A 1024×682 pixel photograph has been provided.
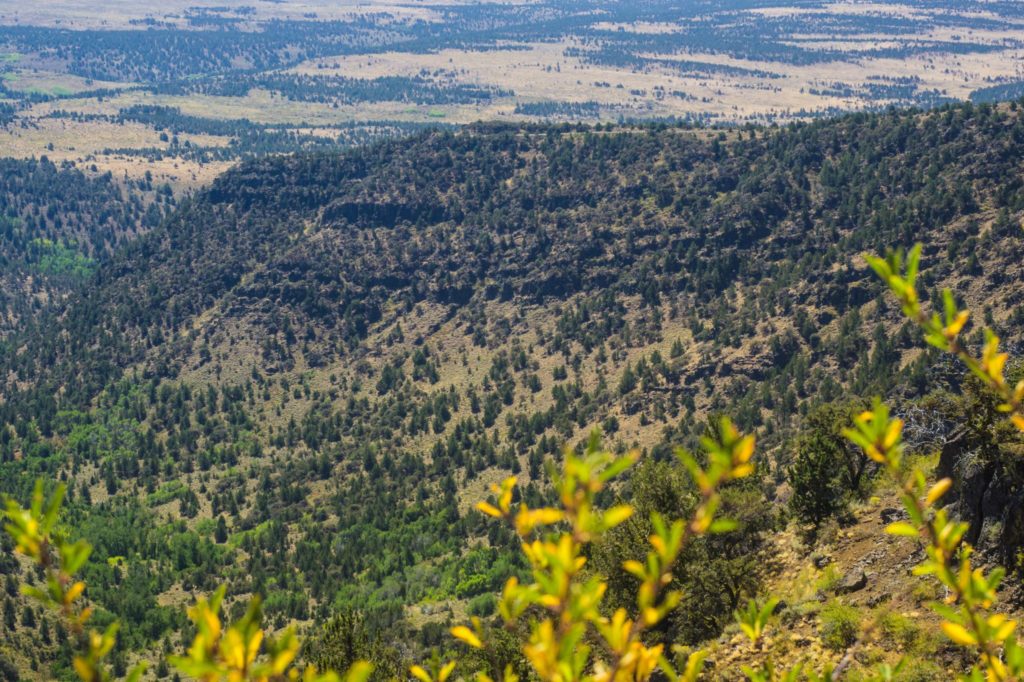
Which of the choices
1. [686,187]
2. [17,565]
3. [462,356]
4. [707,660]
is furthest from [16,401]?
[707,660]

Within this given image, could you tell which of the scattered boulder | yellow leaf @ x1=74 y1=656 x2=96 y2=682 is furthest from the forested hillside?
yellow leaf @ x1=74 y1=656 x2=96 y2=682

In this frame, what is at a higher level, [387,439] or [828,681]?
[828,681]

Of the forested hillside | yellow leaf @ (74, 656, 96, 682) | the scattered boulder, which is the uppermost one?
yellow leaf @ (74, 656, 96, 682)

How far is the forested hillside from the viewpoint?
10831 cm

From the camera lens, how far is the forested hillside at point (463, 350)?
108 meters

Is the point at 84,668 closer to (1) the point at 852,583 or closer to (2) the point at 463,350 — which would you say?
(1) the point at 852,583

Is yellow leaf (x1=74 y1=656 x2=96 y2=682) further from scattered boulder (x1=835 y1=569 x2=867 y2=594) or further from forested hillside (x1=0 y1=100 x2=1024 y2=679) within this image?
forested hillside (x1=0 y1=100 x2=1024 y2=679)

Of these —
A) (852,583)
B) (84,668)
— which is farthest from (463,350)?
(84,668)

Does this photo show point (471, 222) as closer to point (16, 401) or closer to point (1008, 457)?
point (16, 401)

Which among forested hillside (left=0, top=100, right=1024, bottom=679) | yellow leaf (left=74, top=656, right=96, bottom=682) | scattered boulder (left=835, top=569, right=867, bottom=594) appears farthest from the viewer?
forested hillside (left=0, top=100, right=1024, bottom=679)

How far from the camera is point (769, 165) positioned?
15950 centimetres

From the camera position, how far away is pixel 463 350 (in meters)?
160

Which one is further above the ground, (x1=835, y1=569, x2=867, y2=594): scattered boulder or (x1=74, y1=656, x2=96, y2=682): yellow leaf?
(x1=74, y1=656, x2=96, y2=682): yellow leaf

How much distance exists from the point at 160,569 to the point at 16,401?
73.1 meters
